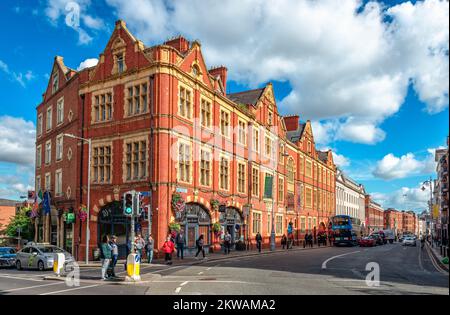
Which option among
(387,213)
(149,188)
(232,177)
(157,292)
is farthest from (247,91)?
(387,213)

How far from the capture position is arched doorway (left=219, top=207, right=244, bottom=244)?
37369 mm

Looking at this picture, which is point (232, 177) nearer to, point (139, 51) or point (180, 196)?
point (180, 196)

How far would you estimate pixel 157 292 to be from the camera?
14.3 metres

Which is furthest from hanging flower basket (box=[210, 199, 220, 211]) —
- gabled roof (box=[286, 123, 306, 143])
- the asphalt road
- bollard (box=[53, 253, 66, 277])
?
gabled roof (box=[286, 123, 306, 143])

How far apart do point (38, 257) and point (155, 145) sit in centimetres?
995

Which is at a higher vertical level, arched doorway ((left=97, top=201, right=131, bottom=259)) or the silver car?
arched doorway ((left=97, top=201, right=131, bottom=259))

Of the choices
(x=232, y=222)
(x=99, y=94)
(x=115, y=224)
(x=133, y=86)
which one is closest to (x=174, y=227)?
(x=115, y=224)

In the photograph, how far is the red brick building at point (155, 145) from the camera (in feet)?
99.8

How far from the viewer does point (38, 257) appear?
25.0 metres

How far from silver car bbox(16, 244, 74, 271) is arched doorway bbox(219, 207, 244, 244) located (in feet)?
47.8

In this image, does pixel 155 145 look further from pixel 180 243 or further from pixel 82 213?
pixel 82 213

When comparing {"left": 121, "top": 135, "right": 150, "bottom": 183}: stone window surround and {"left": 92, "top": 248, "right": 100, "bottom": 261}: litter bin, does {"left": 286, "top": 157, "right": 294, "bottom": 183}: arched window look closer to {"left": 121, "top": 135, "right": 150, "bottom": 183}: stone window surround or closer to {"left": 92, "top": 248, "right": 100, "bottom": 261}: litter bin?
{"left": 121, "top": 135, "right": 150, "bottom": 183}: stone window surround
